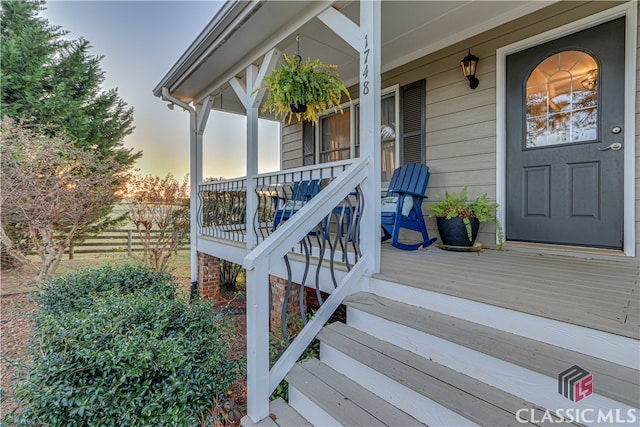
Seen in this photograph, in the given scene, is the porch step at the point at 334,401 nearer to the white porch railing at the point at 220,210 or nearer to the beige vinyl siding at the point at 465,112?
the beige vinyl siding at the point at 465,112

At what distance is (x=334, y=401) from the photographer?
139 centimetres

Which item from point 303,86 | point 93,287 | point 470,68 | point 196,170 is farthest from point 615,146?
point 196,170

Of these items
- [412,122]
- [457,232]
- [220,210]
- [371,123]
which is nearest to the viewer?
[371,123]

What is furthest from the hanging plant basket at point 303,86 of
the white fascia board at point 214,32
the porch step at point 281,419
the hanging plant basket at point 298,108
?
the porch step at point 281,419

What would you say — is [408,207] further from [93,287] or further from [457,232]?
[93,287]

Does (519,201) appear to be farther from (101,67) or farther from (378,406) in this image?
(101,67)

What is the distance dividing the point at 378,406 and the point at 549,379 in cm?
68

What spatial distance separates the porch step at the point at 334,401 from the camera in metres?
1.28

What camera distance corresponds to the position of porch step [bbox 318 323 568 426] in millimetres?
1127

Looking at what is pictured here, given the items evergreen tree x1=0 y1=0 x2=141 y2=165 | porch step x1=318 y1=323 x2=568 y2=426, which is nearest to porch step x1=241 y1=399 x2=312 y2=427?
porch step x1=318 y1=323 x2=568 y2=426

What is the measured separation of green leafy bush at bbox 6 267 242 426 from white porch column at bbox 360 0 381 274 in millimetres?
1321

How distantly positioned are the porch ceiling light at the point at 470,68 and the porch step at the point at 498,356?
2.73 metres

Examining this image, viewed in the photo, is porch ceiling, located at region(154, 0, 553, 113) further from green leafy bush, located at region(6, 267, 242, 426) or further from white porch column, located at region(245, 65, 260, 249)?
green leafy bush, located at region(6, 267, 242, 426)

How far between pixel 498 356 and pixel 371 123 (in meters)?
1.56
